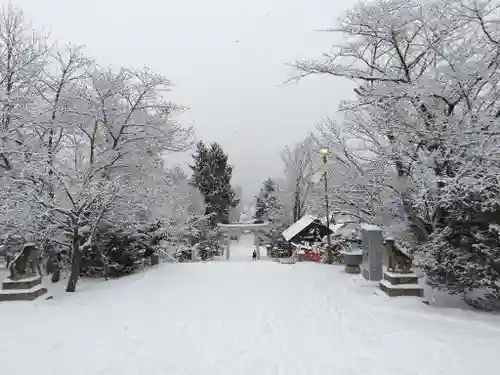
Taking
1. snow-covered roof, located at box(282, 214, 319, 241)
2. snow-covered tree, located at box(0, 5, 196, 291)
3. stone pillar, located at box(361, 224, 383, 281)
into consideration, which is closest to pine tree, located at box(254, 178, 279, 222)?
snow-covered roof, located at box(282, 214, 319, 241)

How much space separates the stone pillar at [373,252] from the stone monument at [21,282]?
843cm

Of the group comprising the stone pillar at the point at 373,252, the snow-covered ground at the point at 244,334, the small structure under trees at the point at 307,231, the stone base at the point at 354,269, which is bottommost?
the snow-covered ground at the point at 244,334

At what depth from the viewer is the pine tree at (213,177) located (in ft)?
128

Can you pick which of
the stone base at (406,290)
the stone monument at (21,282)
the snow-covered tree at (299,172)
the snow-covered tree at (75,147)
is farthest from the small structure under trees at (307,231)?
the stone monument at (21,282)

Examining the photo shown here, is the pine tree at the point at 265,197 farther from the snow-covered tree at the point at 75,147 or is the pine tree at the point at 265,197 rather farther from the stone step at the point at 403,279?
the stone step at the point at 403,279

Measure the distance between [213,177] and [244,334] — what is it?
109 ft

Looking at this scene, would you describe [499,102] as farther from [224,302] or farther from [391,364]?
[224,302]

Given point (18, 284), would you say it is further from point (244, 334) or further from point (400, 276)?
point (400, 276)

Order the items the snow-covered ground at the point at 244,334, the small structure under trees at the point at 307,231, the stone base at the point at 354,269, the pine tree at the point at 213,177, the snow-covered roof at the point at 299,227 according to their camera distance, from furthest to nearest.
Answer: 1. the pine tree at the point at 213,177
2. the small structure under trees at the point at 307,231
3. the snow-covered roof at the point at 299,227
4. the stone base at the point at 354,269
5. the snow-covered ground at the point at 244,334

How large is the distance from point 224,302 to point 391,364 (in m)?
4.63

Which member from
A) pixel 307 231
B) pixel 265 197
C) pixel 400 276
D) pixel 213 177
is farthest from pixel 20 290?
pixel 265 197

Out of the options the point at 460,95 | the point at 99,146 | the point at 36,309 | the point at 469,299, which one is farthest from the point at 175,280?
the point at 460,95

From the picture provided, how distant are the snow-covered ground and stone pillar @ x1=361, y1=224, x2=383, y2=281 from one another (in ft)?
2.21

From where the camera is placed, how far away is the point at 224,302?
878 cm
